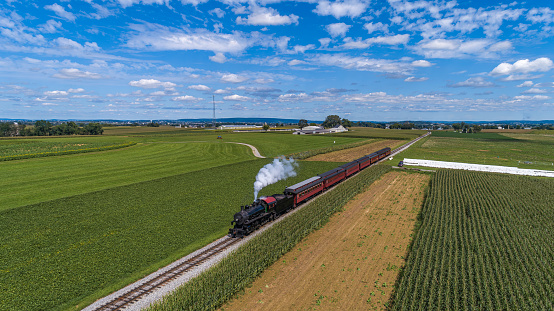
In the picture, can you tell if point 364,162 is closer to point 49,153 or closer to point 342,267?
point 342,267

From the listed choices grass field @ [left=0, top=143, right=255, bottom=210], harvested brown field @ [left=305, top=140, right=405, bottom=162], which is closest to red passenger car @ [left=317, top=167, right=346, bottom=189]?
harvested brown field @ [left=305, top=140, right=405, bottom=162]

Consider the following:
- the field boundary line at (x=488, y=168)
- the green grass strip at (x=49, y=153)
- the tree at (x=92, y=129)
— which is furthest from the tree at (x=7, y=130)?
the field boundary line at (x=488, y=168)

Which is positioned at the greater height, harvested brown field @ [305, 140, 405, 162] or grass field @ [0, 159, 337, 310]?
harvested brown field @ [305, 140, 405, 162]

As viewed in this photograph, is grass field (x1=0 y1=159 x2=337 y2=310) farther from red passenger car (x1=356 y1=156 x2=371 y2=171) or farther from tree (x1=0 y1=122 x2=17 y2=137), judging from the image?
tree (x1=0 y1=122 x2=17 y2=137)

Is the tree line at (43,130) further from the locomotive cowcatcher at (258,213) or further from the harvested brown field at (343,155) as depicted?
the locomotive cowcatcher at (258,213)

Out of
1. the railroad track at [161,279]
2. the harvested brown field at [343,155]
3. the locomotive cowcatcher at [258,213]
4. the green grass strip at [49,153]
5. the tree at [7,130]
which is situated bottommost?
the railroad track at [161,279]
